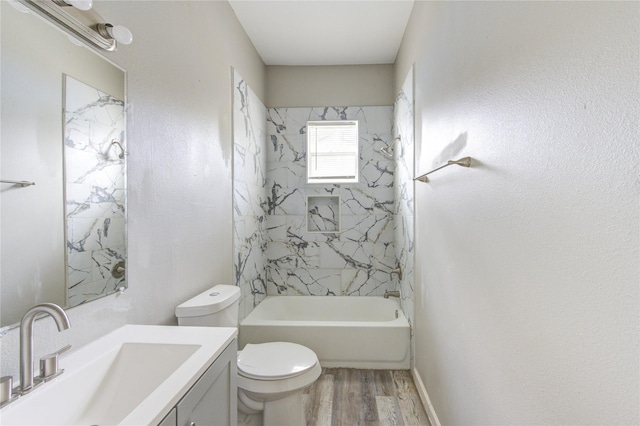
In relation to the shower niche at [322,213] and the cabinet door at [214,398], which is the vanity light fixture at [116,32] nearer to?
the cabinet door at [214,398]

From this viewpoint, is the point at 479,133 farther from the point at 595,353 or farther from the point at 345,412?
the point at 345,412

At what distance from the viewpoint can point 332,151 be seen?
11.0 ft

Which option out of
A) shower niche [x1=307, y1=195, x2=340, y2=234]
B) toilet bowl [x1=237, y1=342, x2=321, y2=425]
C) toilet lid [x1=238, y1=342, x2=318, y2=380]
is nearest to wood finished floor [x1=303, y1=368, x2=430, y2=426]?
toilet bowl [x1=237, y1=342, x2=321, y2=425]

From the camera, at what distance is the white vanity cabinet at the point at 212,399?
0.79m

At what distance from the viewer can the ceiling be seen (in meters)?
2.32

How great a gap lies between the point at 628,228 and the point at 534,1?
644mm

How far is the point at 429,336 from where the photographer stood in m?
1.94

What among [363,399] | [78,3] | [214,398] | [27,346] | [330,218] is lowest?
[363,399]

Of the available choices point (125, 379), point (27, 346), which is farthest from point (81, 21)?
point (125, 379)

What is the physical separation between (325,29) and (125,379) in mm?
2748

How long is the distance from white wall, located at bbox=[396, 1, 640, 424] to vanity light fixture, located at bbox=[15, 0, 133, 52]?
49.1 inches

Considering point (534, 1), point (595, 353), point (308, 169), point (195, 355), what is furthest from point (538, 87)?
point (308, 169)

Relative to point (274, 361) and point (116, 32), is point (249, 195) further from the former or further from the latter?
point (116, 32)

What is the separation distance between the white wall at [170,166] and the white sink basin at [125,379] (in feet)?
0.36
